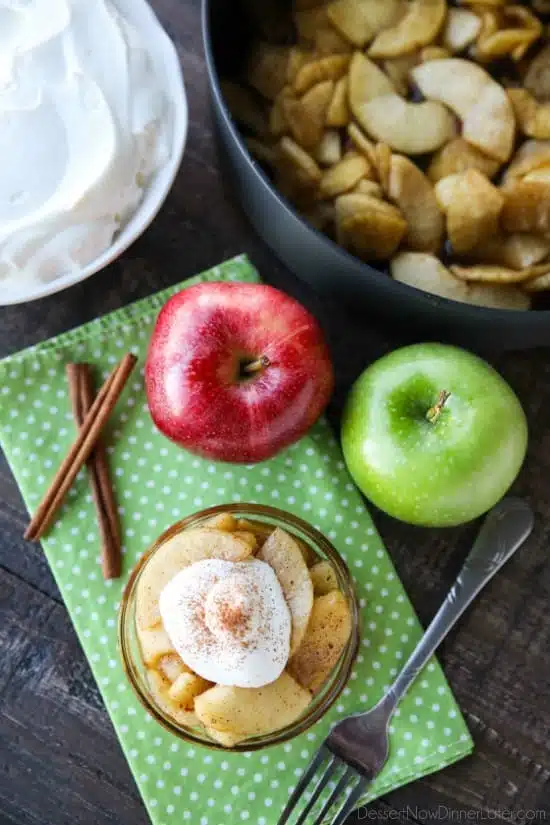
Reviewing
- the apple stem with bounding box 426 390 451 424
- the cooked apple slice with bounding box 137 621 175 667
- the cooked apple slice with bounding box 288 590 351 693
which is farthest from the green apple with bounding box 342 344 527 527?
the cooked apple slice with bounding box 137 621 175 667

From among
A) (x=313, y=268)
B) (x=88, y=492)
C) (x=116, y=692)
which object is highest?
(x=313, y=268)

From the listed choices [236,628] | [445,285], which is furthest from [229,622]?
[445,285]

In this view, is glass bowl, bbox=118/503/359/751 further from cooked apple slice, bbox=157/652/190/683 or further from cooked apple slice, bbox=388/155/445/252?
cooked apple slice, bbox=388/155/445/252

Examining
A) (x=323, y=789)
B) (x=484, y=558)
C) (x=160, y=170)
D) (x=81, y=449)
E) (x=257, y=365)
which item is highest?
(x=160, y=170)

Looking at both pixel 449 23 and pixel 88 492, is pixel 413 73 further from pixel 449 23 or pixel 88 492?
pixel 88 492

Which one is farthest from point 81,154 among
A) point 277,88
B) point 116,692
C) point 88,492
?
point 116,692

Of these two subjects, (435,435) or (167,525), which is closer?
(435,435)

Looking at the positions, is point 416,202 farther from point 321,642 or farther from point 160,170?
point 321,642

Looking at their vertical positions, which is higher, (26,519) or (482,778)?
(26,519)
